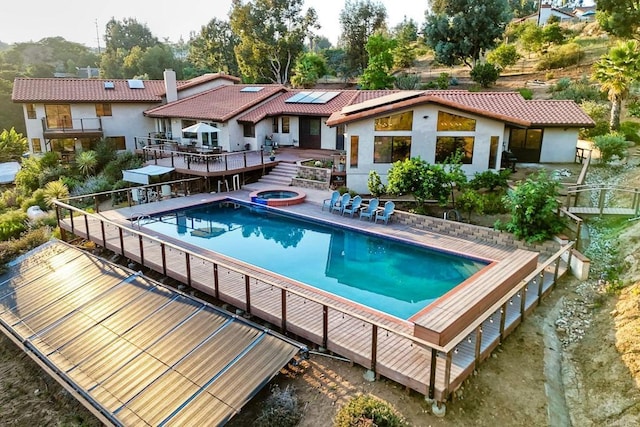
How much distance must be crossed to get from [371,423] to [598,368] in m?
4.92

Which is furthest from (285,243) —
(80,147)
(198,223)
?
(80,147)

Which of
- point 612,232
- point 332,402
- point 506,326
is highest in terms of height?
point 612,232

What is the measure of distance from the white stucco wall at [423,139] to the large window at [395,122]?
0.58ft

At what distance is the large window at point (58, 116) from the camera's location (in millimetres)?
29391

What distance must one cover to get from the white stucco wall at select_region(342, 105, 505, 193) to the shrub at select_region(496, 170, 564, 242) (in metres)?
6.38

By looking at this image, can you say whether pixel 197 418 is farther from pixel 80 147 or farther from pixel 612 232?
pixel 80 147

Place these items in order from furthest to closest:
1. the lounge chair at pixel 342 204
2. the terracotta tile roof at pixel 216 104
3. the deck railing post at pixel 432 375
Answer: the terracotta tile roof at pixel 216 104
the lounge chair at pixel 342 204
the deck railing post at pixel 432 375

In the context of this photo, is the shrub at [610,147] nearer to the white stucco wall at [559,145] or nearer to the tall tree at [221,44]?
the white stucco wall at [559,145]

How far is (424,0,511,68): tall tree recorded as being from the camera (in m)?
39.6

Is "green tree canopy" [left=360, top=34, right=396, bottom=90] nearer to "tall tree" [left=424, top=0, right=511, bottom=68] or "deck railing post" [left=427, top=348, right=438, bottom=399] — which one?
"tall tree" [left=424, top=0, right=511, bottom=68]

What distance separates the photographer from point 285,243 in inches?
651

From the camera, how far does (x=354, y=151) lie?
806 inches

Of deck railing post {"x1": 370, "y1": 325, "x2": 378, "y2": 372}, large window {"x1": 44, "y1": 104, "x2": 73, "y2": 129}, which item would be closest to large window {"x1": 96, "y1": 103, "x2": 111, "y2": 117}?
large window {"x1": 44, "y1": 104, "x2": 73, "y2": 129}

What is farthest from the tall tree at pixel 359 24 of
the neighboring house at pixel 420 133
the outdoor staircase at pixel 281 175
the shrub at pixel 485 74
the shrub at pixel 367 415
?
the shrub at pixel 367 415
